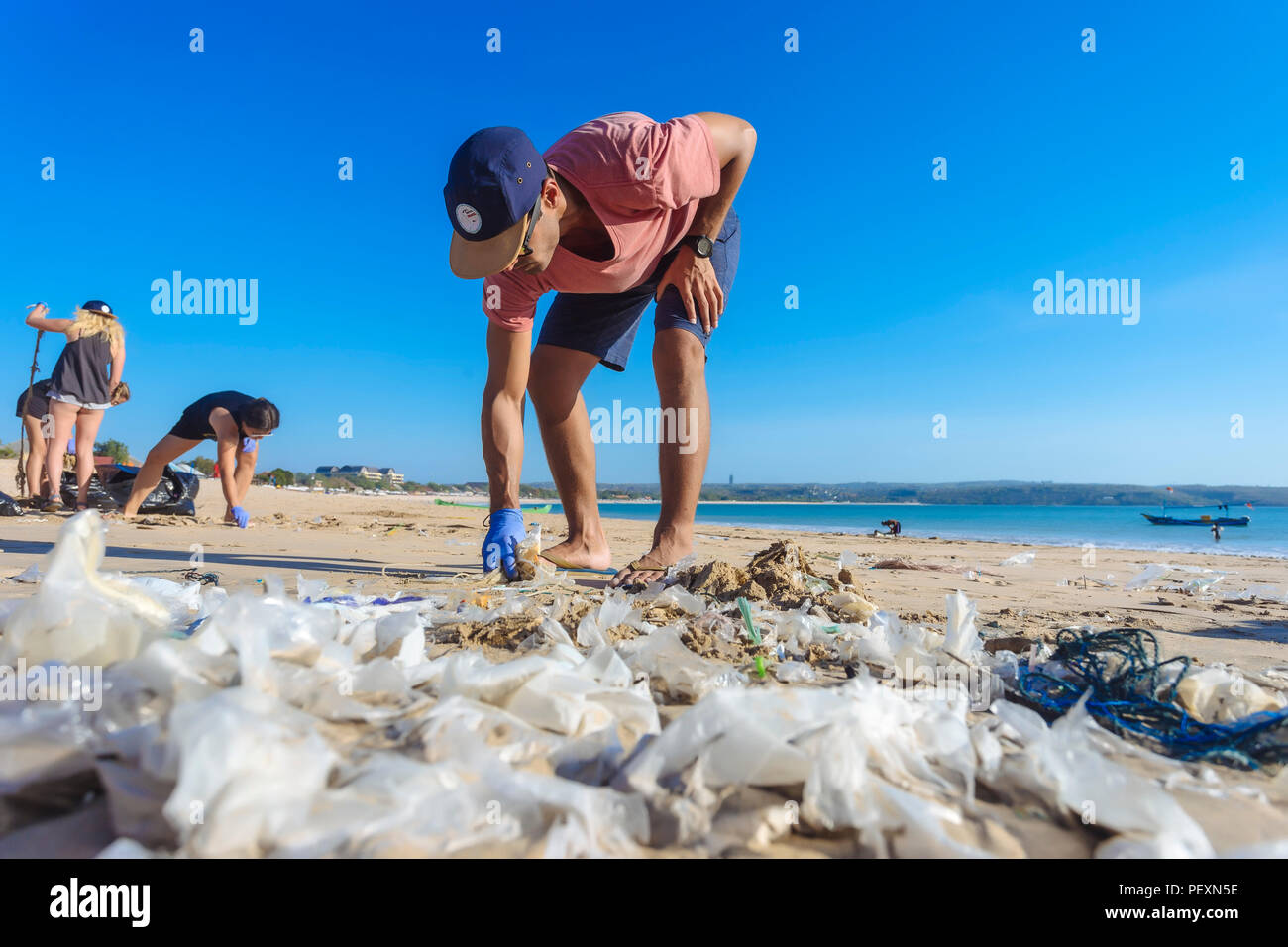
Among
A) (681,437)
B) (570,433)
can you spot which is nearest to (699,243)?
(681,437)

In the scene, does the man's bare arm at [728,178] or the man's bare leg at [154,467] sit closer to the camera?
the man's bare arm at [728,178]

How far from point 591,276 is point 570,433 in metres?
0.78

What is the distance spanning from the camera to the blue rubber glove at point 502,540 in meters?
2.64

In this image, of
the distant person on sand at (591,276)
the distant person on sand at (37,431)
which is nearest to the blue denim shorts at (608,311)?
the distant person on sand at (591,276)

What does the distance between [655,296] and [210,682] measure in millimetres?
2438

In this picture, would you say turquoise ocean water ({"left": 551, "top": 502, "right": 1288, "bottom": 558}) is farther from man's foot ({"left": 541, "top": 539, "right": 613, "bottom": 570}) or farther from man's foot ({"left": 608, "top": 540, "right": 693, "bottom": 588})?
man's foot ({"left": 608, "top": 540, "right": 693, "bottom": 588})

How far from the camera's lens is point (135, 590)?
51.8 inches

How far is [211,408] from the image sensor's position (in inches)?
225

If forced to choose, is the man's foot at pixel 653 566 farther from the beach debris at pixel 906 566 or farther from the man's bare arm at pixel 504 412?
the beach debris at pixel 906 566

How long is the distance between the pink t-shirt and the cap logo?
0.43 m

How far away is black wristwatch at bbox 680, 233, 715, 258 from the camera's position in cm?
281

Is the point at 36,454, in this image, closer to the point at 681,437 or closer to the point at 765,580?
the point at 681,437

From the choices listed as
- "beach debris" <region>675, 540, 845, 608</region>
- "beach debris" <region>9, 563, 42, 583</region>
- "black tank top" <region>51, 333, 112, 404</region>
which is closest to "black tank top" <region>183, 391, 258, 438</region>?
"black tank top" <region>51, 333, 112, 404</region>
